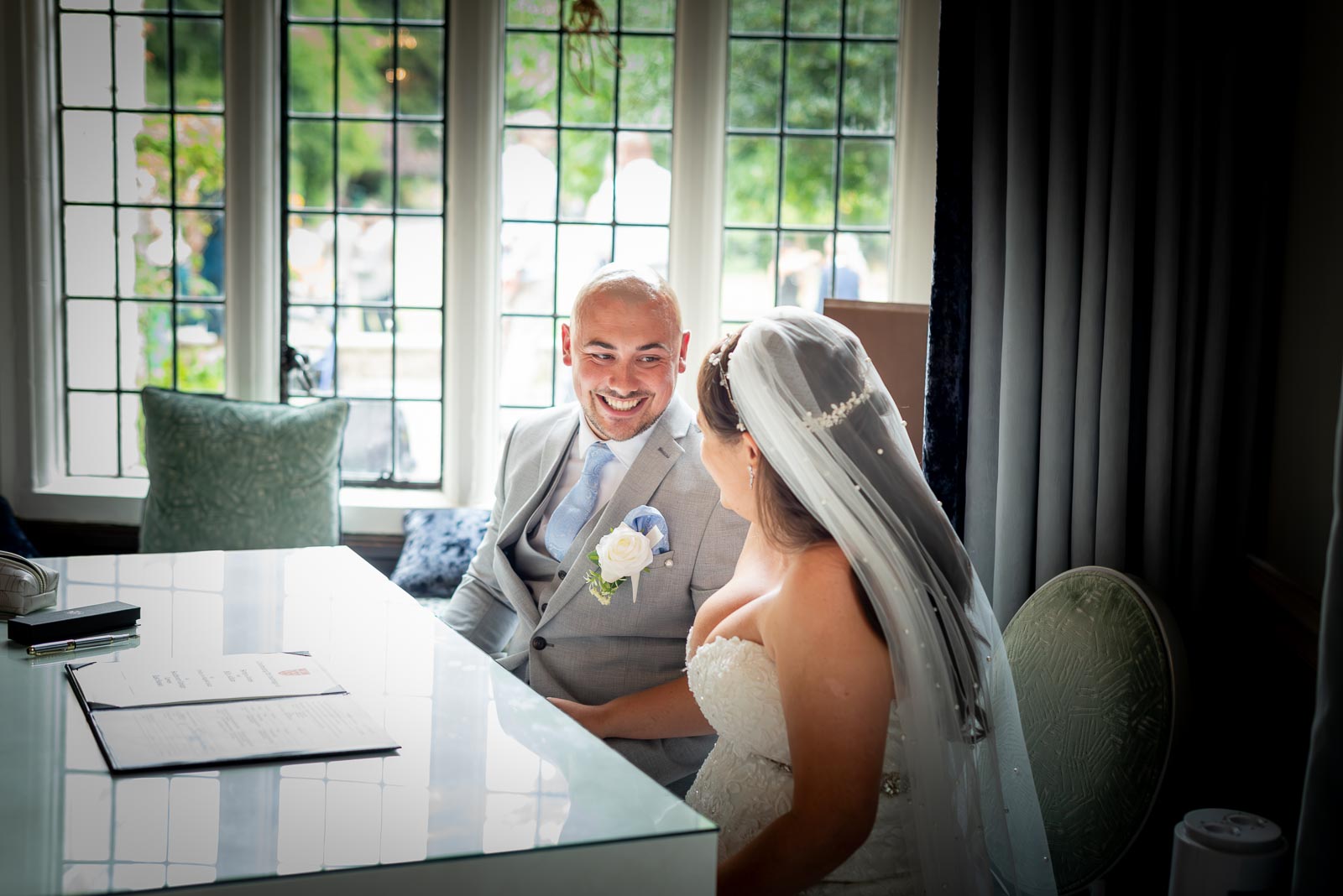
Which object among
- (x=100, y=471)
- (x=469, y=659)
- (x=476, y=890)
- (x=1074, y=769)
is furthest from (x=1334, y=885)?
(x=100, y=471)

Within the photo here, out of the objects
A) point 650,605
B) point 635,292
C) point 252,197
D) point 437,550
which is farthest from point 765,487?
point 252,197

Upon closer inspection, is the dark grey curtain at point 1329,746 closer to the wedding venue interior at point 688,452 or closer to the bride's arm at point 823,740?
the wedding venue interior at point 688,452

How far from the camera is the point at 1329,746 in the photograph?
3.93 feet

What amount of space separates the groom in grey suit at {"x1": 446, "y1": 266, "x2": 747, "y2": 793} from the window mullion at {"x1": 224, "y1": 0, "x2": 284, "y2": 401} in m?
2.07

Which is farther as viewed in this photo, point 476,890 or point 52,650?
point 52,650

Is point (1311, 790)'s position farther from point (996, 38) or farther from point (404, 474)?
point (404, 474)

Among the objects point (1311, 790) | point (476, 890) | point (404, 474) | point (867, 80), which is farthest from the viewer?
point (404, 474)

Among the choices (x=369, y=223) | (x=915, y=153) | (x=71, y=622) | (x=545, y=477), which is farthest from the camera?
(x=369, y=223)

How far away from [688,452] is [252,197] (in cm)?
268

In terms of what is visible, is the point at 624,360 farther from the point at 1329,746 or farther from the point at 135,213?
the point at 135,213

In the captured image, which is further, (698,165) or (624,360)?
(698,165)

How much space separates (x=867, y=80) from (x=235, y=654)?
11.0 feet

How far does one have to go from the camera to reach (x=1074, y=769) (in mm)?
1829

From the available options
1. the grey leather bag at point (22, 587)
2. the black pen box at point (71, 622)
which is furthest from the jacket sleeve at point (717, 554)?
the grey leather bag at point (22, 587)
